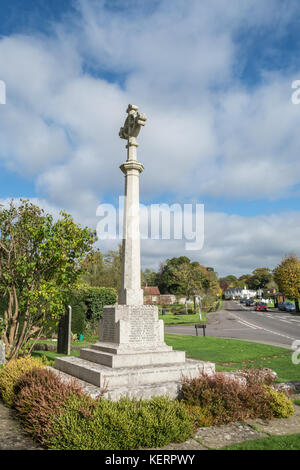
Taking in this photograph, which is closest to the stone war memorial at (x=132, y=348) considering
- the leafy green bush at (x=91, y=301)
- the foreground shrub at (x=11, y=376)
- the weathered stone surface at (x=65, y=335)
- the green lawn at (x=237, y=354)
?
the foreground shrub at (x=11, y=376)

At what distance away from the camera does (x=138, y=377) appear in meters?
6.94

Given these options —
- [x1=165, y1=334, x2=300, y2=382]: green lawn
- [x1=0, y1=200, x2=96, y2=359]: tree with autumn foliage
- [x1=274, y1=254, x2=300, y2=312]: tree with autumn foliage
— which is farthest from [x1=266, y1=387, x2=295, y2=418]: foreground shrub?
[x1=274, y1=254, x2=300, y2=312]: tree with autumn foliage

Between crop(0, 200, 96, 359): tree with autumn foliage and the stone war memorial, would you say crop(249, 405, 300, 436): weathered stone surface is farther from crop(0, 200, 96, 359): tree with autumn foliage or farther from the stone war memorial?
crop(0, 200, 96, 359): tree with autumn foliage

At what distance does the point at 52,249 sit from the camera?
412 inches

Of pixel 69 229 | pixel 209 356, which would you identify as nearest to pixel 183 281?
pixel 209 356

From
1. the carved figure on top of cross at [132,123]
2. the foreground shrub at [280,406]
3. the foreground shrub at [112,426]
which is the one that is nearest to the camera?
the foreground shrub at [112,426]

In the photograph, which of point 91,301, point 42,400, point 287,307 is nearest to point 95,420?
point 42,400

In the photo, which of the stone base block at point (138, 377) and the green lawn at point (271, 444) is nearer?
the green lawn at point (271, 444)

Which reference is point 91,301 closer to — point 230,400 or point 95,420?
point 230,400

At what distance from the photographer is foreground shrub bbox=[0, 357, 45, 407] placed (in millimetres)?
7238

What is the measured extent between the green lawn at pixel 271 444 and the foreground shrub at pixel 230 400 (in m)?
1.01

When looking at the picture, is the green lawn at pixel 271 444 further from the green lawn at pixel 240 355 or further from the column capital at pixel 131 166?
the column capital at pixel 131 166

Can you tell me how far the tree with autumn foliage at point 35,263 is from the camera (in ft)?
33.8
